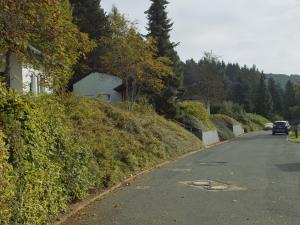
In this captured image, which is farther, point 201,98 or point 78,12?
point 201,98

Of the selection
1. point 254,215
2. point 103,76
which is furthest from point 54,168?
point 103,76

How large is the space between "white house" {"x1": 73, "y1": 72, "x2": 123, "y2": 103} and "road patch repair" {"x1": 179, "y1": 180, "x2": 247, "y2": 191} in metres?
41.5

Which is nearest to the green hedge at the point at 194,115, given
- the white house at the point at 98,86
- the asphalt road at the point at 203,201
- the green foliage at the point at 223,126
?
the green foliage at the point at 223,126

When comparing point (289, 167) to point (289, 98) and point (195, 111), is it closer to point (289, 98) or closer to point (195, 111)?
point (195, 111)

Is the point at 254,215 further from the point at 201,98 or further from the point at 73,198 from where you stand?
the point at 201,98

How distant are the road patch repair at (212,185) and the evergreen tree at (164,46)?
2897 cm

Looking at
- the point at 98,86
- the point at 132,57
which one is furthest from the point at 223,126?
the point at 132,57

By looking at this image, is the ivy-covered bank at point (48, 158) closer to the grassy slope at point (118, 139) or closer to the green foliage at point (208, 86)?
the grassy slope at point (118, 139)

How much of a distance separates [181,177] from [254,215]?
302 inches

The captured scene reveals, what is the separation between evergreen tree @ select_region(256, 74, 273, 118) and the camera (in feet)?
410

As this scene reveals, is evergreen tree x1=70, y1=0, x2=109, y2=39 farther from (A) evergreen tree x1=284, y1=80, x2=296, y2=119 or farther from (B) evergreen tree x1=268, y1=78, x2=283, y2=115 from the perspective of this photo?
(A) evergreen tree x1=284, y1=80, x2=296, y2=119

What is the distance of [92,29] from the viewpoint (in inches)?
2440

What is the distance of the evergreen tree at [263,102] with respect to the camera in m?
125

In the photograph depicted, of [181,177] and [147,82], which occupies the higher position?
[147,82]
